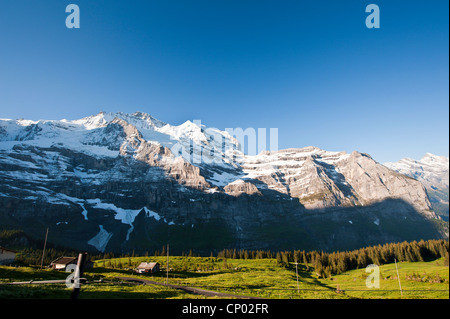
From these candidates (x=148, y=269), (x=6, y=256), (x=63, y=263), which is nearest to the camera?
(x=6, y=256)

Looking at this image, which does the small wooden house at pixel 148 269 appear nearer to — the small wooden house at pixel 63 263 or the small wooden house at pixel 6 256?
the small wooden house at pixel 63 263

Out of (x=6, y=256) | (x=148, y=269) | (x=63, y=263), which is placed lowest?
(x=148, y=269)

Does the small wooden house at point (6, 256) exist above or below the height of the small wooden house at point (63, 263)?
above

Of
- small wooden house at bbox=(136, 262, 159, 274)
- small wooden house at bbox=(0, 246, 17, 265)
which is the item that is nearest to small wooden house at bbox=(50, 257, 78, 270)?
small wooden house at bbox=(0, 246, 17, 265)

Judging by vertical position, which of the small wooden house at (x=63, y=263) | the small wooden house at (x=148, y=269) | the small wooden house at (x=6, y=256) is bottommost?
the small wooden house at (x=148, y=269)

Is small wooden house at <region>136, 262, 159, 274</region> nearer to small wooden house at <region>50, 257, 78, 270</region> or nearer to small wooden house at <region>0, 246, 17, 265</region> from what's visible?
small wooden house at <region>50, 257, 78, 270</region>

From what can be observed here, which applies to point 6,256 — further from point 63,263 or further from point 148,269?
point 148,269

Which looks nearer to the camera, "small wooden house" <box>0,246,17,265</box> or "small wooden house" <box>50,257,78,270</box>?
"small wooden house" <box>0,246,17,265</box>

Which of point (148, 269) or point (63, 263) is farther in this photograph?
point (148, 269)

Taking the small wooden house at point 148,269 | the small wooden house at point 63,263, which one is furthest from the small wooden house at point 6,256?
the small wooden house at point 148,269

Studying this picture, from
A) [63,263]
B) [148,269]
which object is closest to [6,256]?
[63,263]

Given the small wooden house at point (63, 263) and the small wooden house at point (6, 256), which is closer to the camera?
the small wooden house at point (6, 256)
